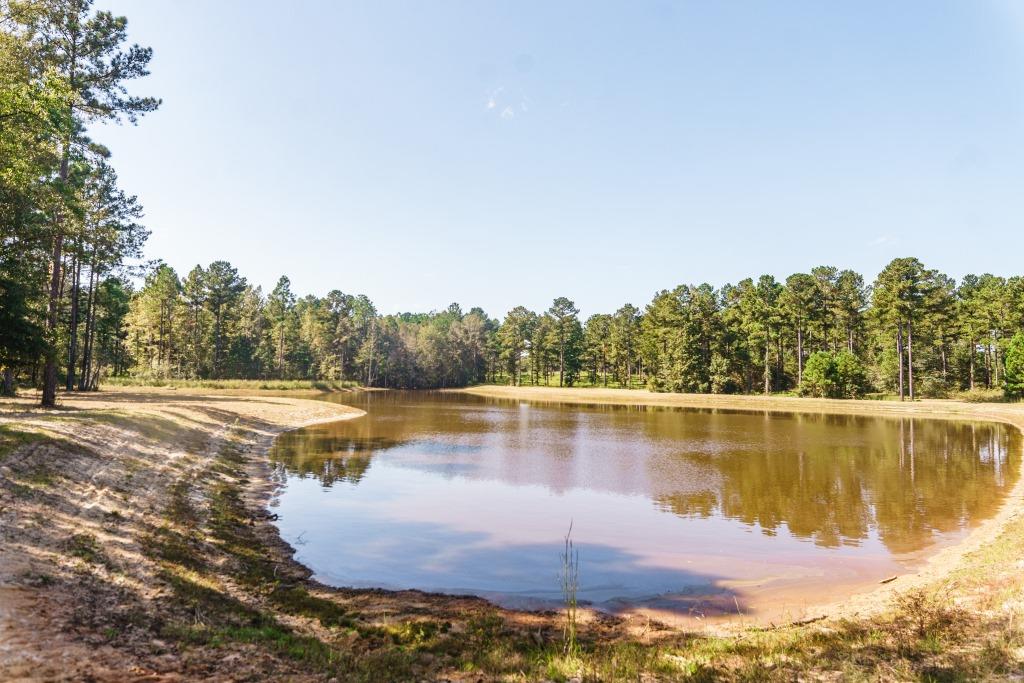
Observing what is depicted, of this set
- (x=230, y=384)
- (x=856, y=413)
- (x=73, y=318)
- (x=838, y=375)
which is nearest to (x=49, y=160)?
(x=73, y=318)

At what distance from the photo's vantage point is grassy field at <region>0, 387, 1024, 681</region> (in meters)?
6.38

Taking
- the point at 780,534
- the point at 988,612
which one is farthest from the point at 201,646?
the point at 780,534

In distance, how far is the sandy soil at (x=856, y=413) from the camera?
10.2 m

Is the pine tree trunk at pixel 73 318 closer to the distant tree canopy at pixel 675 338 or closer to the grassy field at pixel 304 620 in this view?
the distant tree canopy at pixel 675 338

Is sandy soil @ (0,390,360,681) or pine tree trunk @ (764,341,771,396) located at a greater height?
pine tree trunk @ (764,341,771,396)

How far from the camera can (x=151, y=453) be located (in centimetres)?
1864

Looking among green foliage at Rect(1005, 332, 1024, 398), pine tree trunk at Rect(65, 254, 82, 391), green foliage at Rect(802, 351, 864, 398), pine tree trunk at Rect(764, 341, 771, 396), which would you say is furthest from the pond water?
pine tree trunk at Rect(764, 341, 771, 396)

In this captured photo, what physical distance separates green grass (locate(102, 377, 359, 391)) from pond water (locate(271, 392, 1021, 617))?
41.6m

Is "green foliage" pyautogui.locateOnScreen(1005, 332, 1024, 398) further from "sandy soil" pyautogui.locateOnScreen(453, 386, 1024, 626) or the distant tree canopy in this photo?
"sandy soil" pyautogui.locateOnScreen(453, 386, 1024, 626)

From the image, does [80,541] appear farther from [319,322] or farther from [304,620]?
[319,322]

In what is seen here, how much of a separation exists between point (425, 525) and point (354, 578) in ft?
14.1

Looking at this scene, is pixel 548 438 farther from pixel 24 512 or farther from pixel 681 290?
pixel 681 290

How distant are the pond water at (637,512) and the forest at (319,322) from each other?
1365 cm

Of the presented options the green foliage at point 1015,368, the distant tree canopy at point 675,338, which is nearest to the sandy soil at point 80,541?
the distant tree canopy at point 675,338
